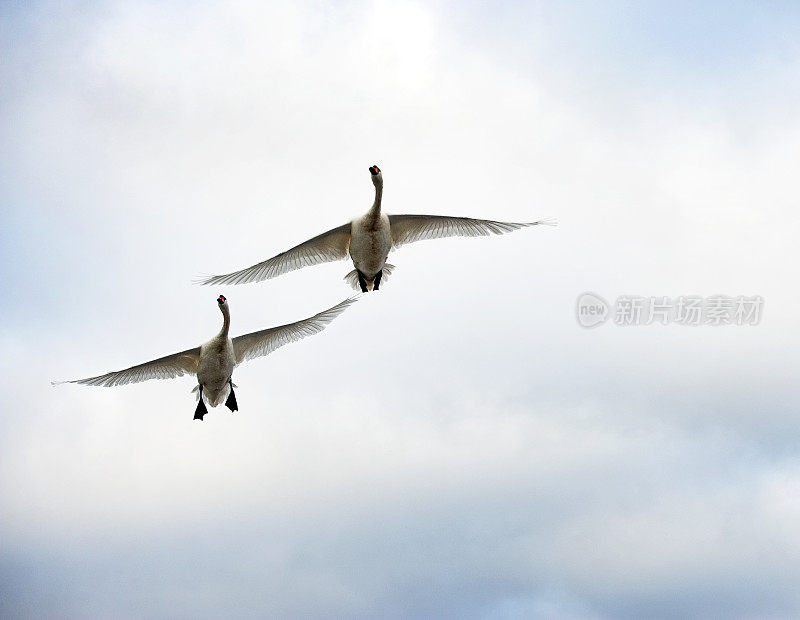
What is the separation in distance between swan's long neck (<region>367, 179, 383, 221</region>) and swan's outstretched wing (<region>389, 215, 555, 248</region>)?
1.54 m

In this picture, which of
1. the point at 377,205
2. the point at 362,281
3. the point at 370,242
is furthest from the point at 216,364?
the point at 377,205

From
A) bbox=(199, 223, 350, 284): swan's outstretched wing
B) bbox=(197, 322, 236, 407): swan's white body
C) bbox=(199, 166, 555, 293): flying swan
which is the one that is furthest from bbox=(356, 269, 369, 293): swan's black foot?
bbox=(197, 322, 236, 407): swan's white body

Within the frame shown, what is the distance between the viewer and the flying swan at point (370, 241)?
1971 inches

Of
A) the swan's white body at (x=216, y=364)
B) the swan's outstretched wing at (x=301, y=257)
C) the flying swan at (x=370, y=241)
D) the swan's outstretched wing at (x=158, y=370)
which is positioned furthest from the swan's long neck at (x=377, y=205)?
the swan's outstretched wing at (x=158, y=370)

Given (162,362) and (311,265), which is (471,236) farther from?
(162,362)

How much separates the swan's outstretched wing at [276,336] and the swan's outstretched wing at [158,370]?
6.56ft

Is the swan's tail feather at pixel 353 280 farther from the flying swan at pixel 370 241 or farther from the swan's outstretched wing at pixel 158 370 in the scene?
the swan's outstretched wing at pixel 158 370

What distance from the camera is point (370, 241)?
50.1 meters

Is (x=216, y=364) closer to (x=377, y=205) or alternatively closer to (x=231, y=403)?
(x=231, y=403)

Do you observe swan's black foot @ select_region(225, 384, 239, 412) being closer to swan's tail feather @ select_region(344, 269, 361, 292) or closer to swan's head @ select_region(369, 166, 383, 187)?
swan's tail feather @ select_region(344, 269, 361, 292)

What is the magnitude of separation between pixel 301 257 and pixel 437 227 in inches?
227

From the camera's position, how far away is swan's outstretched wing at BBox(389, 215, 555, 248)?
51.5 meters

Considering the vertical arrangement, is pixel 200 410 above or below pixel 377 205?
below

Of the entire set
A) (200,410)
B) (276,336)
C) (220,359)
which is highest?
(276,336)
